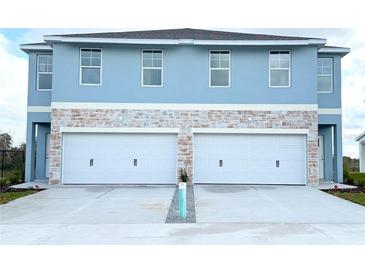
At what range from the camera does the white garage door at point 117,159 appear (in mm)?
16641

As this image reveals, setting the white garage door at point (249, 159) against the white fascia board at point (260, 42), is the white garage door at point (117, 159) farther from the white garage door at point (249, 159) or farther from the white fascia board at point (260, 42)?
the white fascia board at point (260, 42)

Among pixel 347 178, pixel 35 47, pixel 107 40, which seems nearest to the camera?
pixel 107 40

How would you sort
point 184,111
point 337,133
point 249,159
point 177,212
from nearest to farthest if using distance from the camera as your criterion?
point 177,212
point 184,111
point 249,159
point 337,133

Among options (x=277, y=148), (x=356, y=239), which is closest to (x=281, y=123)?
(x=277, y=148)

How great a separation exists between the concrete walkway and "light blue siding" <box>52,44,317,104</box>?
188 inches

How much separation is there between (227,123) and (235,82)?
6.69 ft

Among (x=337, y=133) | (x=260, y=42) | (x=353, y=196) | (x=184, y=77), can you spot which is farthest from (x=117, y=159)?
(x=337, y=133)

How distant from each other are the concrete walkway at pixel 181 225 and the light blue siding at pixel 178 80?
15.7 ft

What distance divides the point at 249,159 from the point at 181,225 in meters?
9.06

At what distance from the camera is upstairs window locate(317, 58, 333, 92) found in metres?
18.0

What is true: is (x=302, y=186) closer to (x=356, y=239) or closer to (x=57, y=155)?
(x=356, y=239)

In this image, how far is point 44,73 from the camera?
17.9 m

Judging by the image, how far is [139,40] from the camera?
1628 cm

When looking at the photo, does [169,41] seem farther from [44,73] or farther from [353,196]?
[353,196]
